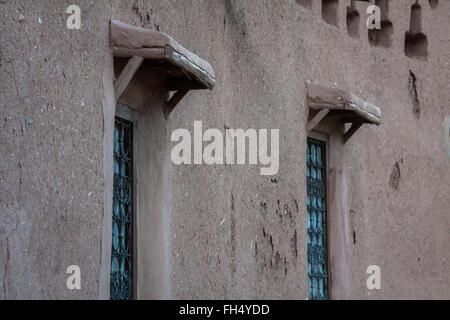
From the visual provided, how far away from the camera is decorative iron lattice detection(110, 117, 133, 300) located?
6207mm

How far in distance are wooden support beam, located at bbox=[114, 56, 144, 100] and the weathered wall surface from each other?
20 cm

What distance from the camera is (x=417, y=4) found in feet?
33.1

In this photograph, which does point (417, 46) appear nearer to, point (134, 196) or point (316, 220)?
point (316, 220)

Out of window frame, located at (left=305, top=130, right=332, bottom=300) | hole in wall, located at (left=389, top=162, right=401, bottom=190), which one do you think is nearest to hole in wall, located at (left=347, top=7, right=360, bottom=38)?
window frame, located at (left=305, top=130, right=332, bottom=300)

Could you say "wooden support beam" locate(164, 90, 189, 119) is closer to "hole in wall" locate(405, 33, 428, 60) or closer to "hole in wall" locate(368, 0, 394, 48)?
"hole in wall" locate(368, 0, 394, 48)

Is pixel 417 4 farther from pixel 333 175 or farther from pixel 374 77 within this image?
pixel 333 175

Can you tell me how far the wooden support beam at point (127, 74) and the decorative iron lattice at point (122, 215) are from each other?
318mm

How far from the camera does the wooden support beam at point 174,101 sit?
6.64 m

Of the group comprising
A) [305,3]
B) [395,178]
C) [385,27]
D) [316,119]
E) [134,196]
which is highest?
[385,27]

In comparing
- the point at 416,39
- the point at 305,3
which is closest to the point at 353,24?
the point at 305,3

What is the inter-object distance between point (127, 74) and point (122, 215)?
0.87 metres

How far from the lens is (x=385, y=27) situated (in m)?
9.69
